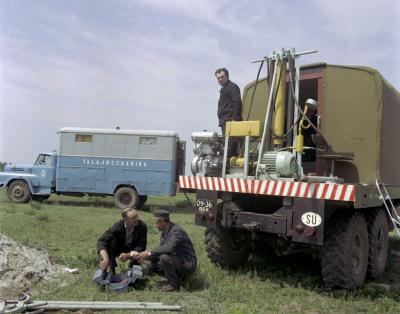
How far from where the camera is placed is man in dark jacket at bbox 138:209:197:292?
17.8ft

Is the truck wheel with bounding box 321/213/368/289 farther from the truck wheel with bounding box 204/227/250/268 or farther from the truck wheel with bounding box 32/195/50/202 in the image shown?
the truck wheel with bounding box 32/195/50/202

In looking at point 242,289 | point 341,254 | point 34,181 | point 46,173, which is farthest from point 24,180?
point 341,254

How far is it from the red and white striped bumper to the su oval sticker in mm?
212

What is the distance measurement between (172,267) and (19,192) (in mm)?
12480

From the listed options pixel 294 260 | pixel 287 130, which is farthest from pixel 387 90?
pixel 294 260

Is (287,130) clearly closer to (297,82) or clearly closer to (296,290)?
(297,82)

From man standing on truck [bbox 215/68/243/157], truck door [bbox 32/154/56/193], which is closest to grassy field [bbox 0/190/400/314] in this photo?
man standing on truck [bbox 215/68/243/157]

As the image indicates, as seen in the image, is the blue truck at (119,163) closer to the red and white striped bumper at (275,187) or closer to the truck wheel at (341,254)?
the red and white striped bumper at (275,187)

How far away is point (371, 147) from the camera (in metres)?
6.00

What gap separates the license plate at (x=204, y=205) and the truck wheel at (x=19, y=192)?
38.8ft

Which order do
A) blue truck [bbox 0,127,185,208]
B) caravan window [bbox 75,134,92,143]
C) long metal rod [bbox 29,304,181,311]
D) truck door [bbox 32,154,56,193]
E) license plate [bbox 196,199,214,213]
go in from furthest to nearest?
truck door [bbox 32,154,56,193] < caravan window [bbox 75,134,92,143] < blue truck [bbox 0,127,185,208] < license plate [bbox 196,199,214,213] < long metal rod [bbox 29,304,181,311]

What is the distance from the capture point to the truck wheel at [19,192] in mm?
16125

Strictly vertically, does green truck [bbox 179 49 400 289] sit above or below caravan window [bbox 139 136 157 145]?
below

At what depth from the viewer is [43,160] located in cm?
1641
